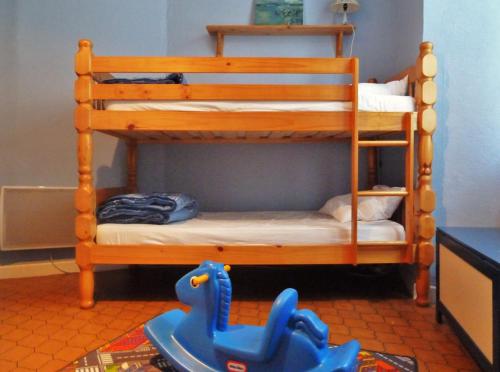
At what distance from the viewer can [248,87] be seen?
2.16 meters

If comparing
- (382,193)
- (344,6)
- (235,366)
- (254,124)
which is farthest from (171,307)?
(344,6)

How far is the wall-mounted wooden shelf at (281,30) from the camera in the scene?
3004 mm

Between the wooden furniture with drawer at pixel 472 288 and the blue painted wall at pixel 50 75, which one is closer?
the wooden furniture with drawer at pixel 472 288

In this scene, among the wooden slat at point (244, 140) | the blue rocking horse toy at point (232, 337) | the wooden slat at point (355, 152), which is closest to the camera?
the blue rocking horse toy at point (232, 337)

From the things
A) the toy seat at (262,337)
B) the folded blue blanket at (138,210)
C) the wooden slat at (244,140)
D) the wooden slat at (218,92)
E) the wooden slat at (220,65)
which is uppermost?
the wooden slat at (220,65)

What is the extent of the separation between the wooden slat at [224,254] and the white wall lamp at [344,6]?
1842 millimetres

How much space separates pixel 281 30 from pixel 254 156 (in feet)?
3.35

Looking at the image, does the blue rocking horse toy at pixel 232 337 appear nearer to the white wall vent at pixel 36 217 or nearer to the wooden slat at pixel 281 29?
the white wall vent at pixel 36 217

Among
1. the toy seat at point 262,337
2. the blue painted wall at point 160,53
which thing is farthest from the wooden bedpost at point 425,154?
the toy seat at point 262,337

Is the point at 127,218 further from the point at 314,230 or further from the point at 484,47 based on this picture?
the point at 484,47

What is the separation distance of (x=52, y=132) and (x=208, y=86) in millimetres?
1538

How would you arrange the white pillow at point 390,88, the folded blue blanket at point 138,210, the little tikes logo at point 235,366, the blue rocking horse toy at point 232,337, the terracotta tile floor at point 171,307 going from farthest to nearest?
the white pillow at point 390,88
the folded blue blanket at point 138,210
the terracotta tile floor at point 171,307
the little tikes logo at point 235,366
the blue rocking horse toy at point 232,337

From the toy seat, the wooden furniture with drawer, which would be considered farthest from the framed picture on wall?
the toy seat

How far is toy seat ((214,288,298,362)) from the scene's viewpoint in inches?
47.4
